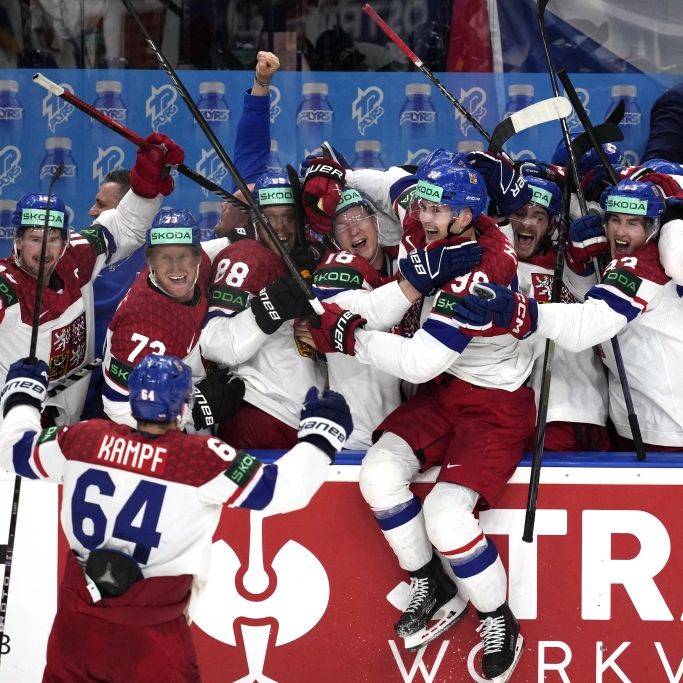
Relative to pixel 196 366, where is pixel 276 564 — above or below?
below

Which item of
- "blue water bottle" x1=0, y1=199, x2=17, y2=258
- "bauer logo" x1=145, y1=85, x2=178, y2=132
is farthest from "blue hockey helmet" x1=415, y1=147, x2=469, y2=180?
"blue water bottle" x1=0, y1=199, x2=17, y2=258

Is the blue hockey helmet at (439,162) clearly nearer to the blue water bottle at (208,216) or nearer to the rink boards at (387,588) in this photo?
the rink boards at (387,588)

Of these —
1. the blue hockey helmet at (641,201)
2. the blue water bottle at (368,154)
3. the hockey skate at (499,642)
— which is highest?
the blue hockey helmet at (641,201)

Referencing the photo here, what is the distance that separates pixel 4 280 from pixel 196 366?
1.98 feet

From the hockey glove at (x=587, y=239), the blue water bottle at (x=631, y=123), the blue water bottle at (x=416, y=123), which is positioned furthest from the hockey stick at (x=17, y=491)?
the blue water bottle at (x=631, y=123)

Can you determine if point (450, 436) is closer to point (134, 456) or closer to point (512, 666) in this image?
point (512, 666)

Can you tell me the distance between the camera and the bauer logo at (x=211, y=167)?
5121 millimetres

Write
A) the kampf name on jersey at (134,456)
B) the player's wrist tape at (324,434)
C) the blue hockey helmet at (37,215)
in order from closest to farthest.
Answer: the kampf name on jersey at (134,456)
the player's wrist tape at (324,434)
the blue hockey helmet at (37,215)

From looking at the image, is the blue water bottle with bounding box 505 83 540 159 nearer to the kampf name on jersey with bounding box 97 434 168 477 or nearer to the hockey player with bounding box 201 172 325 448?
the hockey player with bounding box 201 172 325 448

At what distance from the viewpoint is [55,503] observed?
3.43m

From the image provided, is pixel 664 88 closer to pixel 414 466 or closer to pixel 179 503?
pixel 414 466

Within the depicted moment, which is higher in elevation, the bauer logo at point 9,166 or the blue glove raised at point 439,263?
the blue glove raised at point 439,263

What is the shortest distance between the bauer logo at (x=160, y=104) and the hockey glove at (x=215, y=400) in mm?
1900

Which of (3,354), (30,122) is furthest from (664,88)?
(3,354)
